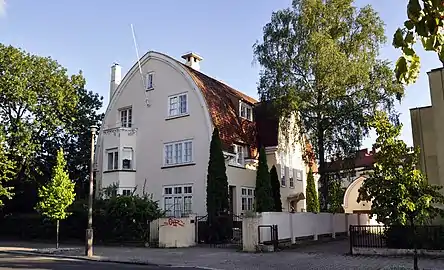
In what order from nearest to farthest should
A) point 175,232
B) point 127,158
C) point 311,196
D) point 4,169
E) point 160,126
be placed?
1. point 175,232
2. point 160,126
3. point 127,158
4. point 4,169
5. point 311,196

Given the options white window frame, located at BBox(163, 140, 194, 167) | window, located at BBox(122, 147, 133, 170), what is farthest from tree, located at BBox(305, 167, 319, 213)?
window, located at BBox(122, 147, 133, 170)

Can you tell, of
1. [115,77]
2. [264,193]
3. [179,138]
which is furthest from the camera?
[115,77]

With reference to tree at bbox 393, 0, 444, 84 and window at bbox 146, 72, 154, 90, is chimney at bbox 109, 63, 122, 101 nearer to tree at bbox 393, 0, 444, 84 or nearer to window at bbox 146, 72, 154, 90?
window at bbox 146, 72, 154, 90

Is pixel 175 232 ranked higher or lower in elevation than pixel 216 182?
lower

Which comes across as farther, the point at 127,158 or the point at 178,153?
the point at 127,158

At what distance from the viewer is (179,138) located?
30.0 m

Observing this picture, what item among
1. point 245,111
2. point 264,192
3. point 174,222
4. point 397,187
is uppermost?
point 245,111

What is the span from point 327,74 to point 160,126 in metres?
11.5

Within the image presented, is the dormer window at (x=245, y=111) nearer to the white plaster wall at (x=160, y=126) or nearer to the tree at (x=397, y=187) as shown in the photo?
the white plaster wall at (x=160, y=126)

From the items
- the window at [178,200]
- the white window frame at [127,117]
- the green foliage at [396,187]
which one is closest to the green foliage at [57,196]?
the window at [178,200]

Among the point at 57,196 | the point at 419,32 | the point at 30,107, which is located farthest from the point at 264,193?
the point at 419,32

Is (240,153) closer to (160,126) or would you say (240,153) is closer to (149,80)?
(160,126)

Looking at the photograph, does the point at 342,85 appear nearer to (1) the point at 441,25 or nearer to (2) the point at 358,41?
(2) the point at 358,41

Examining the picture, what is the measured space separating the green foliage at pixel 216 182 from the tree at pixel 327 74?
4851 millimetres
